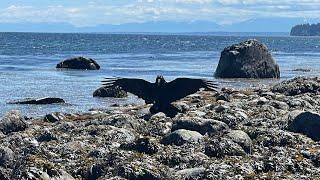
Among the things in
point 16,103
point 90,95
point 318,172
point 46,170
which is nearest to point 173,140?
point 318,172

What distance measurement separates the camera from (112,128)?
17578 mm

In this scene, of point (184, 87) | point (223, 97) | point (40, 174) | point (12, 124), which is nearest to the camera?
point (40, 174)

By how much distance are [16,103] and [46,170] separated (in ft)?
70.7

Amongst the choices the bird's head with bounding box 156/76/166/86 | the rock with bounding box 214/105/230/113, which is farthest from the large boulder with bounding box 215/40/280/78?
the rock with bounding box 214/105/230/113

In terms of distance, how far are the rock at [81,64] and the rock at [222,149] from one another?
50.1m

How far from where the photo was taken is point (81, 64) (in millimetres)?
65750

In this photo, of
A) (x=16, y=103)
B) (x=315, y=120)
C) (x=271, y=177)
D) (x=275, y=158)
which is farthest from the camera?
(x=16, y=103)

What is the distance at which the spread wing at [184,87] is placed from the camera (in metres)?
21.7

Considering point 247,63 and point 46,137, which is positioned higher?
point 46,137

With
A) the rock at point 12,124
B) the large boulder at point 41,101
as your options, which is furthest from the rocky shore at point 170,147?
the large boulder at point 41,101

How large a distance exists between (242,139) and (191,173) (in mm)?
2944

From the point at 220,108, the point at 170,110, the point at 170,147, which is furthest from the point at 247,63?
the point at 170,147

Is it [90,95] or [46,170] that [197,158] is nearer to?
[46,170]

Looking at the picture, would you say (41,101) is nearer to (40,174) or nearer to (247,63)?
(40,174)
